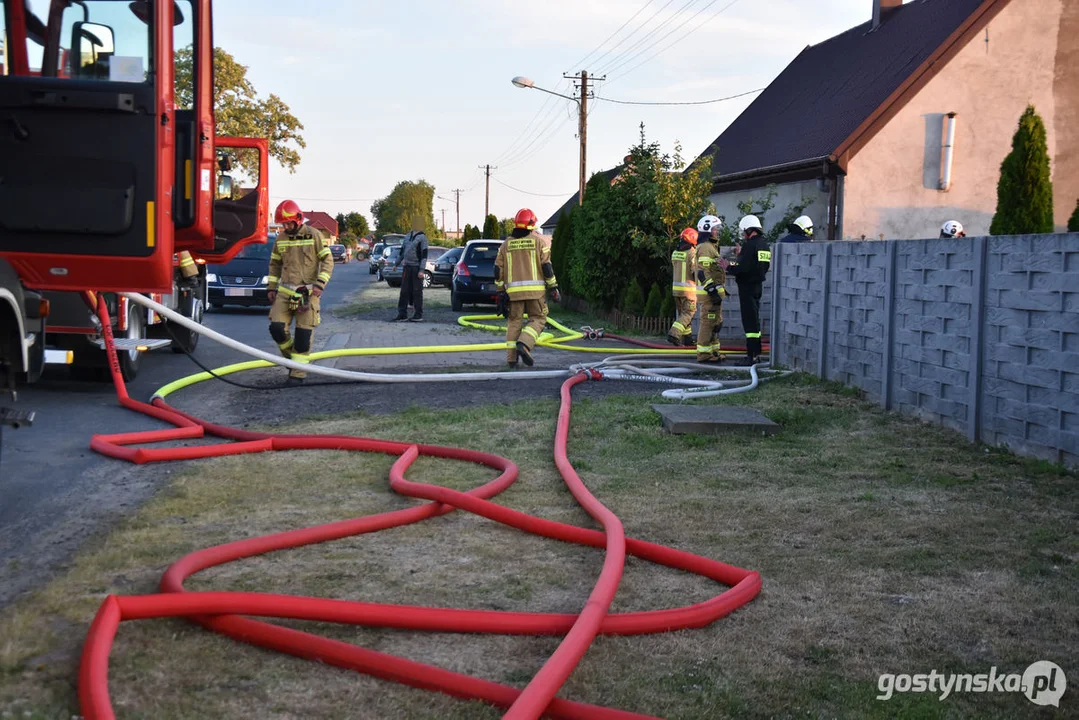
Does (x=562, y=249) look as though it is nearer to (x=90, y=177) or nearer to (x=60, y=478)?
(x=60, y=478)

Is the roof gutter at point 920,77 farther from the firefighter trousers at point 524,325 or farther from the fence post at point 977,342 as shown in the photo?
the fence post at point 977,342

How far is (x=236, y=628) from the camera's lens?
363 cm

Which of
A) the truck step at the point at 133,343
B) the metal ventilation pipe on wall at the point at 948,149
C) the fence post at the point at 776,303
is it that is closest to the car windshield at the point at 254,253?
the fence post at the point at 776,303

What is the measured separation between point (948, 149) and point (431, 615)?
19.3m

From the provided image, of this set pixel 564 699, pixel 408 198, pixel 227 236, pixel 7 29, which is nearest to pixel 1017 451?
pixel 564 699

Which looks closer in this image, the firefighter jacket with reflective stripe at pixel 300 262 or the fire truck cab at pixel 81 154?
the fire truck cab at pixel 81 154

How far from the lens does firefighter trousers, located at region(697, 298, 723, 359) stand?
12.7m

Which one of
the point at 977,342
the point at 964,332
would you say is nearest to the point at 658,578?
the point at 977,342

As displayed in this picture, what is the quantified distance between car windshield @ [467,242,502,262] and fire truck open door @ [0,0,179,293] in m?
17.3

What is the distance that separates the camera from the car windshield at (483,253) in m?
23.2

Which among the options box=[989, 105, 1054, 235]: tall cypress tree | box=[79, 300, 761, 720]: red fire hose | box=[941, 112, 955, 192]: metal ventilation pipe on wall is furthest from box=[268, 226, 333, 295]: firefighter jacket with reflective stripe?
box=[941, 112, 955, 192]: metal ventilation pipe on wall

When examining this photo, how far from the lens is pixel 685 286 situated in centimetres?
1478

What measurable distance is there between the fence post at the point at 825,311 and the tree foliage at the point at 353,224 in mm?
115458

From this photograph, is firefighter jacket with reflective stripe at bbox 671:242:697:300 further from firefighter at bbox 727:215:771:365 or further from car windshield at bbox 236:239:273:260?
car windshield at bbox 236:239:273:260
